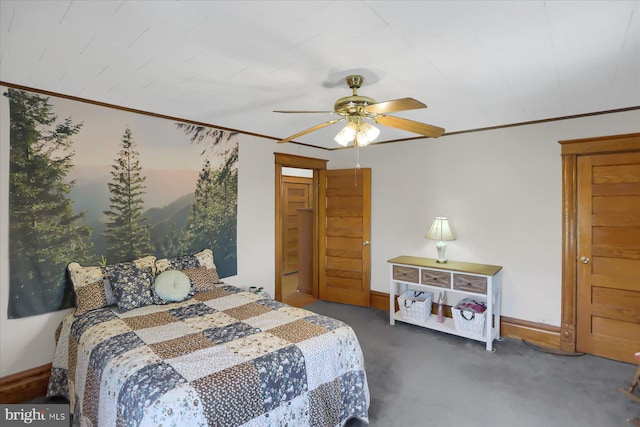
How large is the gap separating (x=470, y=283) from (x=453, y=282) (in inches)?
6.8

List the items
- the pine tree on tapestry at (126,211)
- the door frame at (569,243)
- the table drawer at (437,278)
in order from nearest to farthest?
the pine tree on tapestry at (126,211)
the door frame at (569,243)
the table drawer at (437,278)

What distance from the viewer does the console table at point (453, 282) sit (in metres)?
3.29

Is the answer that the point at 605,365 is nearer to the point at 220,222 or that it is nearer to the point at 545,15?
the point at 545,15

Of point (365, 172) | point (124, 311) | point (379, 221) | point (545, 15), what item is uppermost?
point (545, 15)

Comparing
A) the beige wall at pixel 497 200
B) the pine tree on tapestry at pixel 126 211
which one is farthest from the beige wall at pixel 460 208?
the pine tree on tapestry at pixel 126 211

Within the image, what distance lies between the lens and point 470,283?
338 centimetres

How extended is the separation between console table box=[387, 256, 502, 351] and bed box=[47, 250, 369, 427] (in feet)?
5.79

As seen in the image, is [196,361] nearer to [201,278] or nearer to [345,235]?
[201,278]


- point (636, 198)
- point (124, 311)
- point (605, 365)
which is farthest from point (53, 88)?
point (605, 365)

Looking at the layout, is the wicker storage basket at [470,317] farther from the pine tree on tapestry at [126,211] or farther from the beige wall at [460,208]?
the pine tree on tapestry at [126,211]

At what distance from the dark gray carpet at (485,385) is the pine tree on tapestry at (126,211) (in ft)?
7.80

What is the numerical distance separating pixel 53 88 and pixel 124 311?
1.77 meters

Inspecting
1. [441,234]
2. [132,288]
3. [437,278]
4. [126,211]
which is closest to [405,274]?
[437,278]

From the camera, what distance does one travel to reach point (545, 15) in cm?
147
